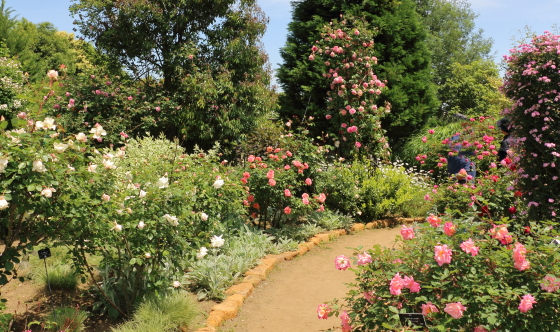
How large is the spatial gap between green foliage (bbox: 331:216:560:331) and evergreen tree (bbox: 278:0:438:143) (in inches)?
297

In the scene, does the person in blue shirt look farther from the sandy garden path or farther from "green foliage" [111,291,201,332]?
"green foliage" [111,291,201,332]

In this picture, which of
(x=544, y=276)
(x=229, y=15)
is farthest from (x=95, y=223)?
(x=229, y=15)

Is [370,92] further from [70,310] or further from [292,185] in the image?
[70,310]

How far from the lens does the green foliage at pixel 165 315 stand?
333 centimetres

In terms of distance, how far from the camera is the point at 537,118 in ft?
16.2

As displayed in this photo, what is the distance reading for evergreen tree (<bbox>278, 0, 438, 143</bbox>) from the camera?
404 inches

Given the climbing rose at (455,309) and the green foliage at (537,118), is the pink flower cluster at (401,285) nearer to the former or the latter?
the climbing rose at (455,309)

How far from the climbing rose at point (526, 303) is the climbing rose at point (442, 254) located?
387 mm

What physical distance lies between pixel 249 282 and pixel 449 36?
27.8m

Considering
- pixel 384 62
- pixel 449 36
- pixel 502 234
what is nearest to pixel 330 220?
pixel 502 234

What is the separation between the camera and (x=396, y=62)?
1072cm

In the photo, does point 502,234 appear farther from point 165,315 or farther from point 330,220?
point 330,220

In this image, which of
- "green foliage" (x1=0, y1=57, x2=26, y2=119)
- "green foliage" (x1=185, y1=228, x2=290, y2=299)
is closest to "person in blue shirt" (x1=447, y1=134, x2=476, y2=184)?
"green foliage" (x1=185, y1=228, x2=290, y2=299)

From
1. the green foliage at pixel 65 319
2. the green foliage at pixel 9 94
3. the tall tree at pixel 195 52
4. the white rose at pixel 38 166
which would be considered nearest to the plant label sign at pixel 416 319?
the white rose at pixel 38 166
